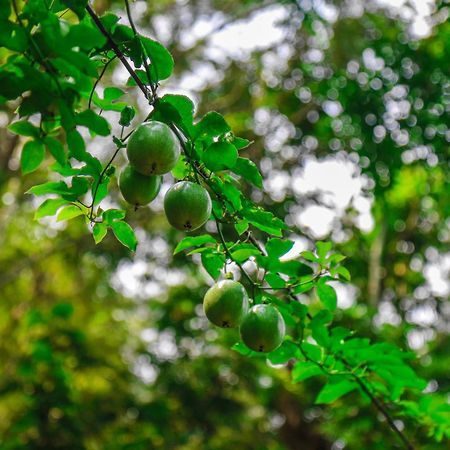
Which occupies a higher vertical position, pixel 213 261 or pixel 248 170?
pixel 248 170

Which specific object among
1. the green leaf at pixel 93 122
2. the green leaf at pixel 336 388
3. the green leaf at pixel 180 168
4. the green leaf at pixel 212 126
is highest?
the green leaf at pixel 93 122

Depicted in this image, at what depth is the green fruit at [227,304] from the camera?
1.57 metres

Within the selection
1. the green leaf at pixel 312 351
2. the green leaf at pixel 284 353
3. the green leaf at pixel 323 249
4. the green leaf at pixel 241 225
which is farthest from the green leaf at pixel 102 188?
the green leaf at pixel 312 351

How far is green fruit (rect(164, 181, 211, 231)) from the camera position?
4.75ft

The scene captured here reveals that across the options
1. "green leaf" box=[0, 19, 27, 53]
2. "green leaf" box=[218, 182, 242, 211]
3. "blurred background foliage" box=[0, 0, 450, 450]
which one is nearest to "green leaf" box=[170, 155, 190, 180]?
"green leaf" box=[218, 182, 242, 211]

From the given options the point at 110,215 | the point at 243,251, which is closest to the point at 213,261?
the point at 243,251

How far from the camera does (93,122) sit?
1.33 metres

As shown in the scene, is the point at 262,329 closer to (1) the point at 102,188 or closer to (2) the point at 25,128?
(1) the point at 102,188

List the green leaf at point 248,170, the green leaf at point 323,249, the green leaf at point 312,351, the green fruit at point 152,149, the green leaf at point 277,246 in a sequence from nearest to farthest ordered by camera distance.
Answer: the green fruit at point 152,149
the green leaf at point 248,170
the green leaf at point 277,246
the green leaf at point 323,249
the green leaf at point 312,351

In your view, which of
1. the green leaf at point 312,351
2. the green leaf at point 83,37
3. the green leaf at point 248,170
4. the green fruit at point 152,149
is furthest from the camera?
the green leaf at point 312,351

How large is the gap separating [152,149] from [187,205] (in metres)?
0.16

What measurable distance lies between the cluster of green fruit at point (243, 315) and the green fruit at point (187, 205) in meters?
0.22

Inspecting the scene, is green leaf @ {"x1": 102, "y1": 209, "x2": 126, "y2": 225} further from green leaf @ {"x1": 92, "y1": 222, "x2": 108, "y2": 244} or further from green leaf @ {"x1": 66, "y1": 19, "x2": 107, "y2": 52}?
green leaf @ {"x1": 66, "y1": 19, "x2": 107, "y2": 52}

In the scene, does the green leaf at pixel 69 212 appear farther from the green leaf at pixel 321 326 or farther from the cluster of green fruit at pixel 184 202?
the green leaf at pixel 321 326
